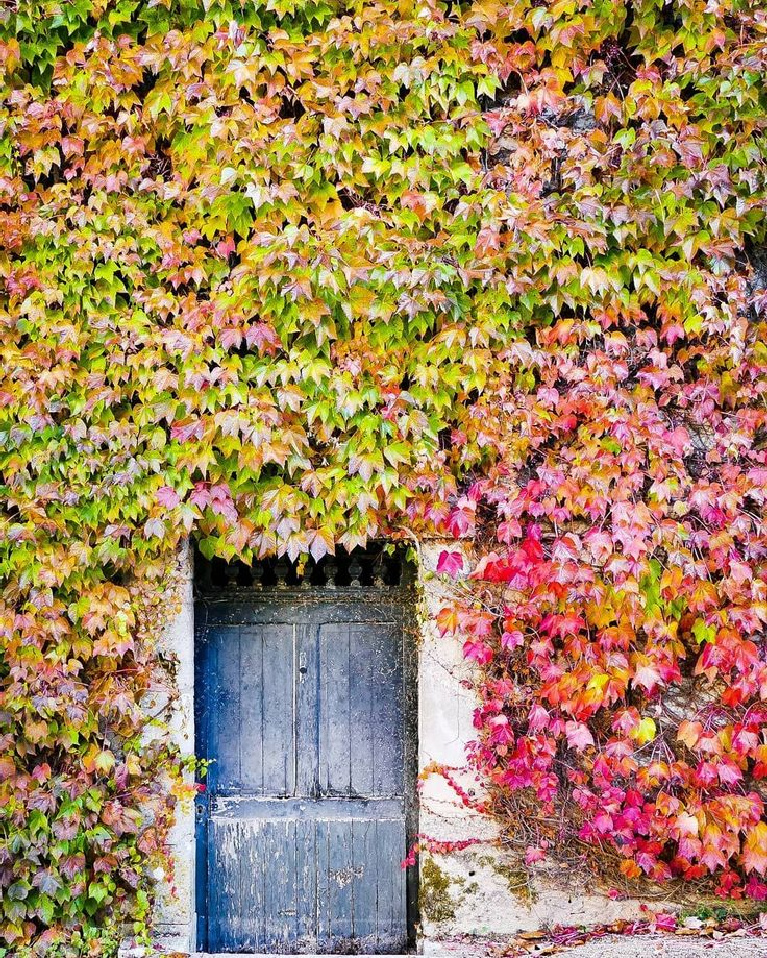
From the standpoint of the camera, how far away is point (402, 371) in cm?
390

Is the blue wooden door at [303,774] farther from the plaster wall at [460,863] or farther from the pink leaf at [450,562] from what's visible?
the pink leaf at [450,562]

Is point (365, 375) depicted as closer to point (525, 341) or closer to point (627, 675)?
point (525, 341)

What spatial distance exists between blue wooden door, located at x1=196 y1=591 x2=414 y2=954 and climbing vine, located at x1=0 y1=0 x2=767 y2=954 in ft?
1.25

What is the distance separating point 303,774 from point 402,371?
2.12m

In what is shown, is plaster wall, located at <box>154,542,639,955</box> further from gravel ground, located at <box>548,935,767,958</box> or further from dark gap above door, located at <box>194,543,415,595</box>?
dark gap above door, located at <box>194,543,415,595</box>

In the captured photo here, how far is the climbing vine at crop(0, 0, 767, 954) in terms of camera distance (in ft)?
12.3

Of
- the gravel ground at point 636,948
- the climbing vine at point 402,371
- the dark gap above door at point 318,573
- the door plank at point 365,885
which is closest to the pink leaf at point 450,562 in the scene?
the climbing vine at point 402,371

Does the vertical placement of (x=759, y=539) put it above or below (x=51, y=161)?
below

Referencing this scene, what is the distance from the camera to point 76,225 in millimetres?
3980

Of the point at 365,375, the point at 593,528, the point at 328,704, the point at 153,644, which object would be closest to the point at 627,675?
the point at 593,528

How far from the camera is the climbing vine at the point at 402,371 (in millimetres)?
3764

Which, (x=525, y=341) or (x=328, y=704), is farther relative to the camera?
(x=328, y=704)

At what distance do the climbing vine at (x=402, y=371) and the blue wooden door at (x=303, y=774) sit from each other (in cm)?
38

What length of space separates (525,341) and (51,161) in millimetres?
2479
